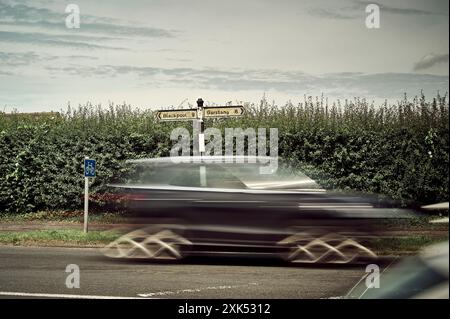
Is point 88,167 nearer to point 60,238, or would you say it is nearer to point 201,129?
point 60,238

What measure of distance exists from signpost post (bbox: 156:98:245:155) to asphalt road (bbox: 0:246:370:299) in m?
5.56

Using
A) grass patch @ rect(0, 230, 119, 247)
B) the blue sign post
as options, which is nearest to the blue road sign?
the blue sign post

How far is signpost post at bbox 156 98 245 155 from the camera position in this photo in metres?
14.8

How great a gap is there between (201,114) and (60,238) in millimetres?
4816

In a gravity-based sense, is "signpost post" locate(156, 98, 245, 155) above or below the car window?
above

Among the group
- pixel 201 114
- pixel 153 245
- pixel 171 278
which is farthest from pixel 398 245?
pixel 201 114

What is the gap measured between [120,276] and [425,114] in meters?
9.76

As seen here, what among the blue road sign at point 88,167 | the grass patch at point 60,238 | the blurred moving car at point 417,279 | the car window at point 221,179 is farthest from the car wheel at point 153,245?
the blurred moving car at point 417,279

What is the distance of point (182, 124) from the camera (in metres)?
17.0

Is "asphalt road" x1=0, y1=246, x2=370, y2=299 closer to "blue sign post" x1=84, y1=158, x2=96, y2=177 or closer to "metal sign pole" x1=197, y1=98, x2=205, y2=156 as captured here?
"blue sign post" x1=84, y1=158, x2=96, y2=177

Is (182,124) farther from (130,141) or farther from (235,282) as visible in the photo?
(235,282)

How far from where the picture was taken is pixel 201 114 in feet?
49.9

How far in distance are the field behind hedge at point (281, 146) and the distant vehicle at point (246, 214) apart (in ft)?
Result: 15.3

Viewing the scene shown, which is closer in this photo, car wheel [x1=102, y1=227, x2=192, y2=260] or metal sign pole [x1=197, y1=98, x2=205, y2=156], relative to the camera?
car wheel [x1=102, y1=227, x2=192, y2=260]
